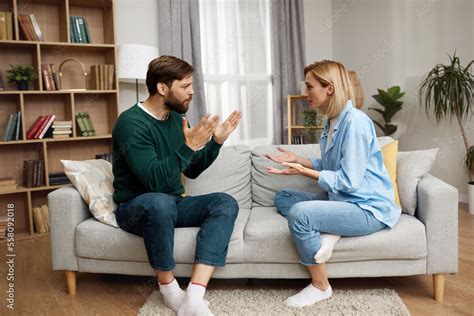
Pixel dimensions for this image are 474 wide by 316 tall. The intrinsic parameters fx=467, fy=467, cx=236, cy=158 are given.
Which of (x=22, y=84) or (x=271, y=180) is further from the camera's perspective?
(x=22, y=84)

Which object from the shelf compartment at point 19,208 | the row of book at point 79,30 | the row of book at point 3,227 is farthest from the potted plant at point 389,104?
the row of book at point 3,227

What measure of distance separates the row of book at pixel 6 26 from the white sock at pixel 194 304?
242cm

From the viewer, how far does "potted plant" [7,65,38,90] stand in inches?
132

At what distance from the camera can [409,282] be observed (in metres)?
2.29

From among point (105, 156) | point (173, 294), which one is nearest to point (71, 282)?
point (173, 294)

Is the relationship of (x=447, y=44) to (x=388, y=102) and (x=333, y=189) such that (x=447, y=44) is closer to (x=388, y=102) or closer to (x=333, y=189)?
(x=388, y=102)

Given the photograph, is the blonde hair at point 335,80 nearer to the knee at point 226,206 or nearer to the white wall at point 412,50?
the knee at point 226,206

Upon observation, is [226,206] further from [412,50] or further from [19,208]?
[412,50]

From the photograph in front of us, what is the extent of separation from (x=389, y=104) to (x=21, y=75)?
3162 millimetres

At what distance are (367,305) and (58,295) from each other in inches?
57.3

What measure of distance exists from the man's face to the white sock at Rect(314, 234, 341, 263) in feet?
2.88

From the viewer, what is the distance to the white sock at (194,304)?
189 cm

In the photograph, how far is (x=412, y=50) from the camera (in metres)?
4.41

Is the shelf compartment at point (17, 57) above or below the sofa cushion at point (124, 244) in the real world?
above
